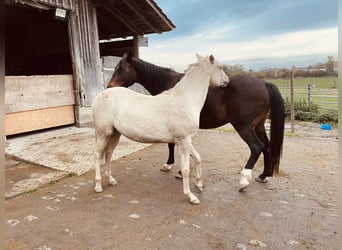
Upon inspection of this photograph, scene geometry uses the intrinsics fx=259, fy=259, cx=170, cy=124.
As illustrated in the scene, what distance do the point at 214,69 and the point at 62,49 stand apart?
259 inches

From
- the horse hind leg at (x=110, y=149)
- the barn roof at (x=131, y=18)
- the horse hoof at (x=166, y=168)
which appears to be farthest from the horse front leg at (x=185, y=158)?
the barn roof at (x=131, y=18)

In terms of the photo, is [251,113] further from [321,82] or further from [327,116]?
[327,116]

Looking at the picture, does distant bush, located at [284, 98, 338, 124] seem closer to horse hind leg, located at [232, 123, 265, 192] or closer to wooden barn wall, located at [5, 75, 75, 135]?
horse hind leg, located at [232, 123, 265, 192]

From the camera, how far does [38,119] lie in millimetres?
5703

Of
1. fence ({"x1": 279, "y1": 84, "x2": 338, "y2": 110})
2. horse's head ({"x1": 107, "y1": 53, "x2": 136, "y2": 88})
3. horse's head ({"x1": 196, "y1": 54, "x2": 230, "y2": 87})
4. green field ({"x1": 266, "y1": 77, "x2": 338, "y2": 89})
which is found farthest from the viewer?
fence ({"x1": 279, "y1": 84, "x2": 338, "y2": 110})

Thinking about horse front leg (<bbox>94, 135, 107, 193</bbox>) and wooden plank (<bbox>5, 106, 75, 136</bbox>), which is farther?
wooden plank (<bbox>5, 106, 75, 136</bbox>)

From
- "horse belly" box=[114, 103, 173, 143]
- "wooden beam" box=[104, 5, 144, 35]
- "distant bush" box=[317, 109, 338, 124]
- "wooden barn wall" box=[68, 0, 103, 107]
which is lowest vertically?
"distant bush" box=[317, 109, 338, 124]

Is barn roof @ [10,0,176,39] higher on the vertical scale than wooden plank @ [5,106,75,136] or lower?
higher

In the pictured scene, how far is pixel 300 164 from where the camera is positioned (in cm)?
389

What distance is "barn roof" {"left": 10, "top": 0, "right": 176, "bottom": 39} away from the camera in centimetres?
646

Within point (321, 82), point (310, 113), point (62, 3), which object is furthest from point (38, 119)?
point (310, 113)

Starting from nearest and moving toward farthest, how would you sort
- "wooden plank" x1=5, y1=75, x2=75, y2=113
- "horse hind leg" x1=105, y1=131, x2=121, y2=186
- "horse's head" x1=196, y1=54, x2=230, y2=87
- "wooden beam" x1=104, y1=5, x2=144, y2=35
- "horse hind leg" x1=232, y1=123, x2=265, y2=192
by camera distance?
"horse's head" x1=196, y1=54, x2=230, y2=87 < "horse hind leg" x1=232, y1=123, x2=265, y2=192 < "horse hind leg" x1=105, y1=131, x2=121, y2=186 < "wooden plank" x1=5, y1=75, x2=75, y2=113 < "wooden beam" x1=104, y1=5, x2=144, y2=35

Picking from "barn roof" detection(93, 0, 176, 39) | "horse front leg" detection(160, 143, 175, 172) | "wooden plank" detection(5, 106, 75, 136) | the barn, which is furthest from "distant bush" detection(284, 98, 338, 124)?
"wooden plank" detection(5, 106, 75, 136)

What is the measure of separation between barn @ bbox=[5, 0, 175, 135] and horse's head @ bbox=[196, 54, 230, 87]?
4170mm
